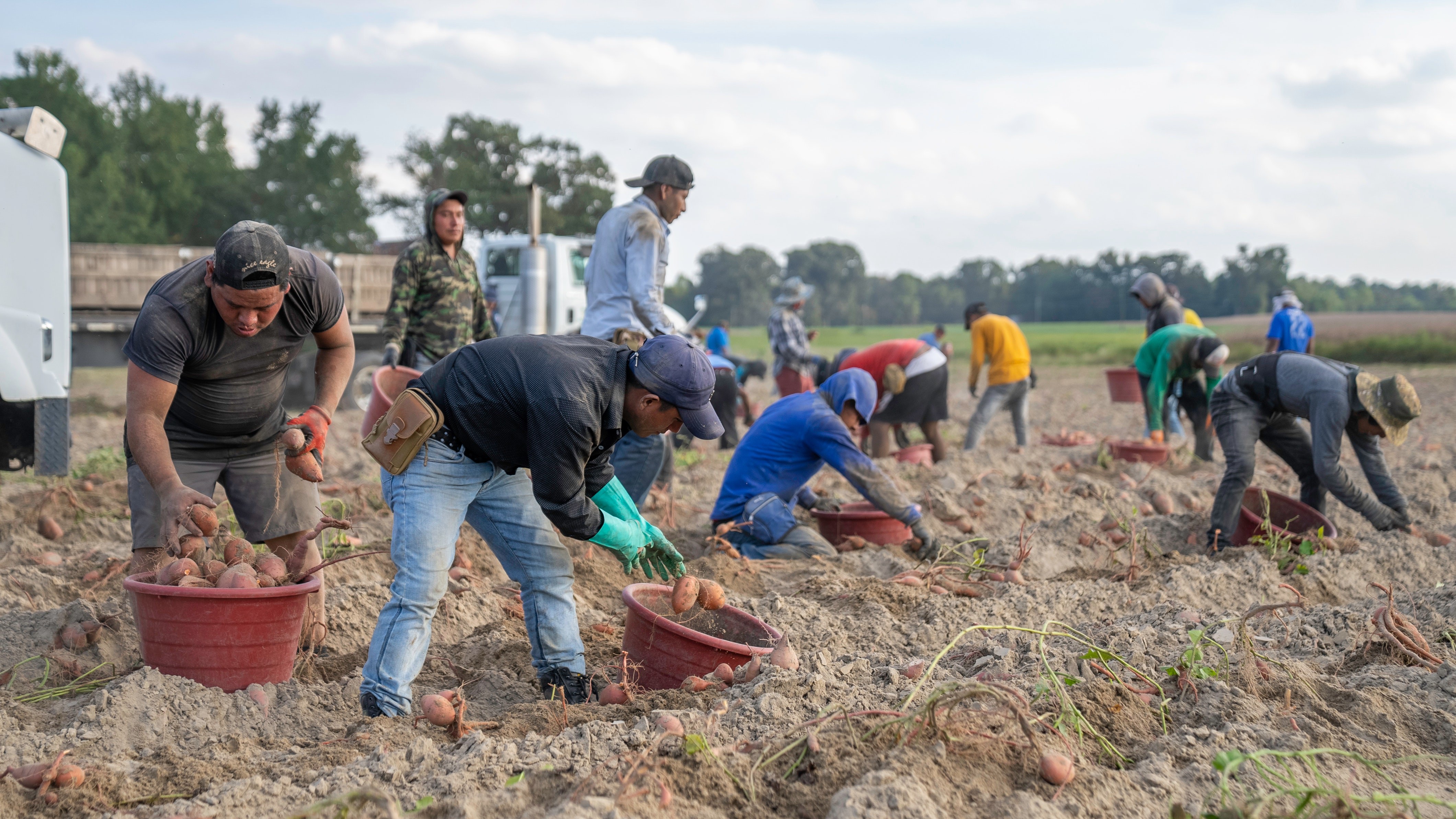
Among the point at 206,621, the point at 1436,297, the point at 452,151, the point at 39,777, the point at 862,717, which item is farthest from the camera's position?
the point at 1436,297

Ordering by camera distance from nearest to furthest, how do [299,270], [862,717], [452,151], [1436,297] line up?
[862,717] → [299,270] → [452,151] → [1436,297]

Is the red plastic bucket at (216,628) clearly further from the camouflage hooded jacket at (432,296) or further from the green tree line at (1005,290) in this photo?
the green tree line at (1005,290)

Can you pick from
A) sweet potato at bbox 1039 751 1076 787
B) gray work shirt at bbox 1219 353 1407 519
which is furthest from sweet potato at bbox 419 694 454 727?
→ gray work shirt at bbox 1219 353 1407 519

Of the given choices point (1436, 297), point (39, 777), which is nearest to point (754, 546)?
point (39, 777)

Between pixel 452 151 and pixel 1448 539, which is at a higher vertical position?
pixel 452 151

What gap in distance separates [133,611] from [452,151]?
31308mm

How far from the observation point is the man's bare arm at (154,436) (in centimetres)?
298

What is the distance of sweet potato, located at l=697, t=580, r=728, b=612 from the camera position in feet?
10.6

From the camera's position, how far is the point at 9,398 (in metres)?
4.97

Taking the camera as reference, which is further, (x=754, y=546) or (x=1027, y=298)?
(x=1027, y=298)

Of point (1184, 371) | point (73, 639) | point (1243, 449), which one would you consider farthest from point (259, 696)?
point (1184, 371)

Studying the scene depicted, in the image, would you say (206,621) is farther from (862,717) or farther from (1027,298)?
(1027,298)

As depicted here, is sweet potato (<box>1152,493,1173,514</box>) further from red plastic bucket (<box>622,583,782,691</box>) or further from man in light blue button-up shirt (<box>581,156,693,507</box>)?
red plastic bucket (<box>622,583,782,691</box>)

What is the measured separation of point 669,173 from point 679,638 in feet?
9.04
